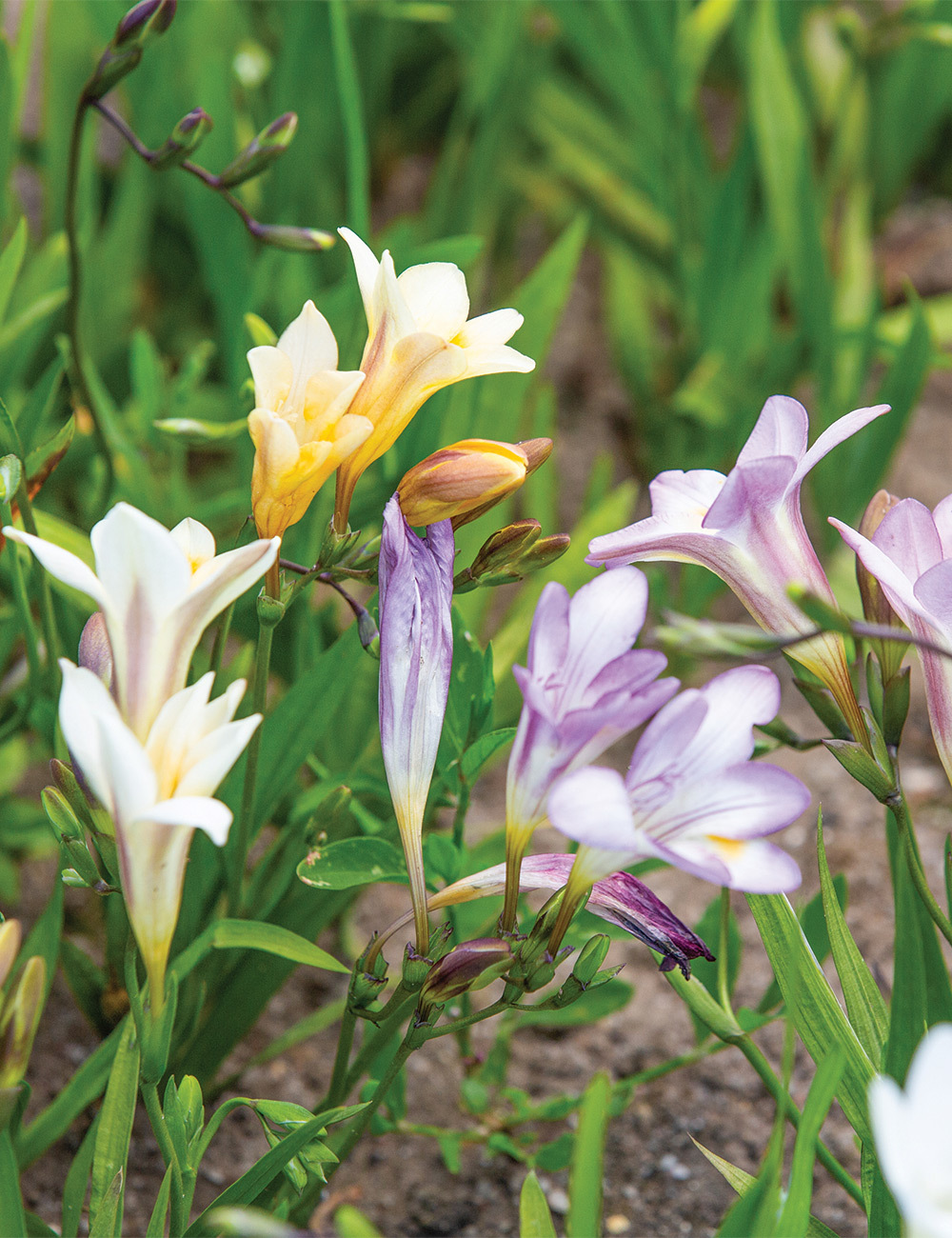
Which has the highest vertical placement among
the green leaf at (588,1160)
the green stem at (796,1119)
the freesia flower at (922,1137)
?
the freesia flower at (922,1137)

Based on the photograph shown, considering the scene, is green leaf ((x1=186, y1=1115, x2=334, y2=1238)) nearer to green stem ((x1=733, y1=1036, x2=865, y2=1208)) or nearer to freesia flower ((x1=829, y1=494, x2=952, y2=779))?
green stem ((x1=733, y1=1036, x2=865, y2=1208))

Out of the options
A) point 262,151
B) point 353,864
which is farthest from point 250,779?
point 262,151

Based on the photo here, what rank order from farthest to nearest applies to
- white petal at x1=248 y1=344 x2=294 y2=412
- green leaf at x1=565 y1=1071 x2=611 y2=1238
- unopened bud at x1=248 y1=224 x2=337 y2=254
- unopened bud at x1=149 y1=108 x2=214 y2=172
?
unopened bud at x1=248 y1=224 x2=337 y2=254 → unopened bud at x1=149 y1=108 x2=214 y2=172 → white petal at x1=248 y1=344 x2=294 y2=412 → green leaf at x1=565 y1=1071 x2=611 y2=1238

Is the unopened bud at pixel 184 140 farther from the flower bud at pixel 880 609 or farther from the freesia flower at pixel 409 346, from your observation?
the flower bud at pixel 880 609

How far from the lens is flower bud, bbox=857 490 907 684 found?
0.58 m

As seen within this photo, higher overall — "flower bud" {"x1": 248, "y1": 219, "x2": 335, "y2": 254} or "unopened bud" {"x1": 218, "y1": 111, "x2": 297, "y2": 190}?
"unopened bud" {"x1": 218, "y1": 111, "x2": 297, "y2": 190}

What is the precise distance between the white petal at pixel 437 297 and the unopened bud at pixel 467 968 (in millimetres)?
317

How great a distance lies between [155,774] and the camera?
457 mm

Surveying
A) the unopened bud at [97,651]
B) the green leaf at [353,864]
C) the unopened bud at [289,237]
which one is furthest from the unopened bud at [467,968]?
the unopened bud at [289,237]

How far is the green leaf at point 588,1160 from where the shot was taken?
17.7 inches

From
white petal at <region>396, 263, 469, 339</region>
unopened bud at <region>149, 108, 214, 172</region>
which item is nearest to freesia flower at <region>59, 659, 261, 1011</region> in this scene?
white petal at <region>396, 263, 469, 339</region>

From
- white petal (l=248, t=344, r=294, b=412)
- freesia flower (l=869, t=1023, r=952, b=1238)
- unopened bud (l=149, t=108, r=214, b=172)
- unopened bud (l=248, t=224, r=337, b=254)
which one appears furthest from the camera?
unopened bud (l=248, t=224, r=337, b=254)

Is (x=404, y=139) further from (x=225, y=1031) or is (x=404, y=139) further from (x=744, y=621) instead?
(x=225, y=1031)

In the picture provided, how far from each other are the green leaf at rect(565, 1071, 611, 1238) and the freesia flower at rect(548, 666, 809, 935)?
9cm
